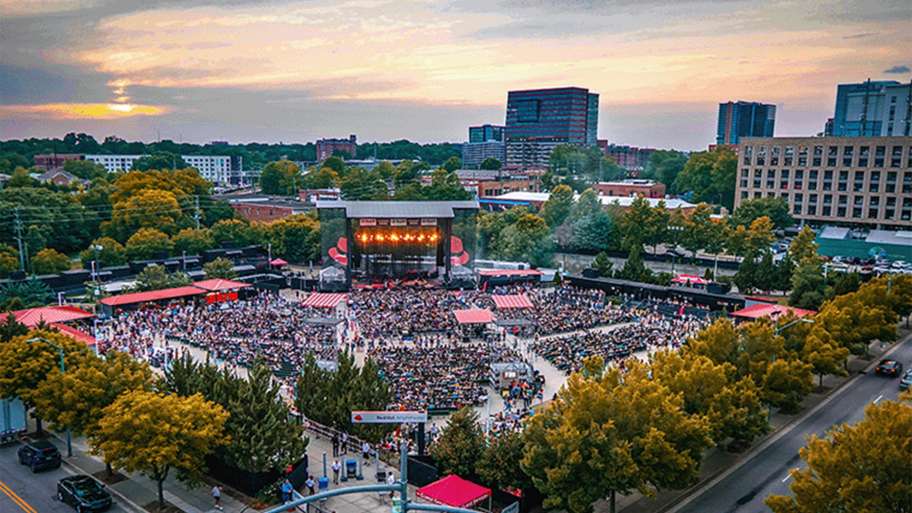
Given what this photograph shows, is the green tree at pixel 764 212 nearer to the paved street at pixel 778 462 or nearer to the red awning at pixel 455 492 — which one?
the paved street at pixel 778 462

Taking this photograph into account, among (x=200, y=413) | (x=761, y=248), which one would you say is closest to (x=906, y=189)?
(x=761, y=248)

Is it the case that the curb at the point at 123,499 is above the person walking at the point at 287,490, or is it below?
below

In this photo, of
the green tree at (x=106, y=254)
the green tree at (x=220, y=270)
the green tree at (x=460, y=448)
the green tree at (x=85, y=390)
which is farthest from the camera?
the green tree at (x=106, y=254)

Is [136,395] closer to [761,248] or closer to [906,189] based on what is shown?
[761,248]

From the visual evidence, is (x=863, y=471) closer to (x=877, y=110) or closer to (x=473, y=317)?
(x=473, y=317)

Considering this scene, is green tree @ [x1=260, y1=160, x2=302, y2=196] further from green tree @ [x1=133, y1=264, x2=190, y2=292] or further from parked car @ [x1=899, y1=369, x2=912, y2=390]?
parked car @ [x1=899, y1=369, x2=912, y2=390]

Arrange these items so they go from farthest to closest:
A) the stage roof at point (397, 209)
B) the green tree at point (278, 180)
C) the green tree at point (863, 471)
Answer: the green tree at point (278, 180)
the stage roof at point (397, 209)
the green tree at point (863, 471)

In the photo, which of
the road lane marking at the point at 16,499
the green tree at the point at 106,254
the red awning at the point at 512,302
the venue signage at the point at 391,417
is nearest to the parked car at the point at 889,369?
the red awning at the point at 512,302

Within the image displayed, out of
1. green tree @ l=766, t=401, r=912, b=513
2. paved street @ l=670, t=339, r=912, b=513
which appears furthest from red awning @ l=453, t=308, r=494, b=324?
green tree @ l=766, t=401, r=912, b=513
